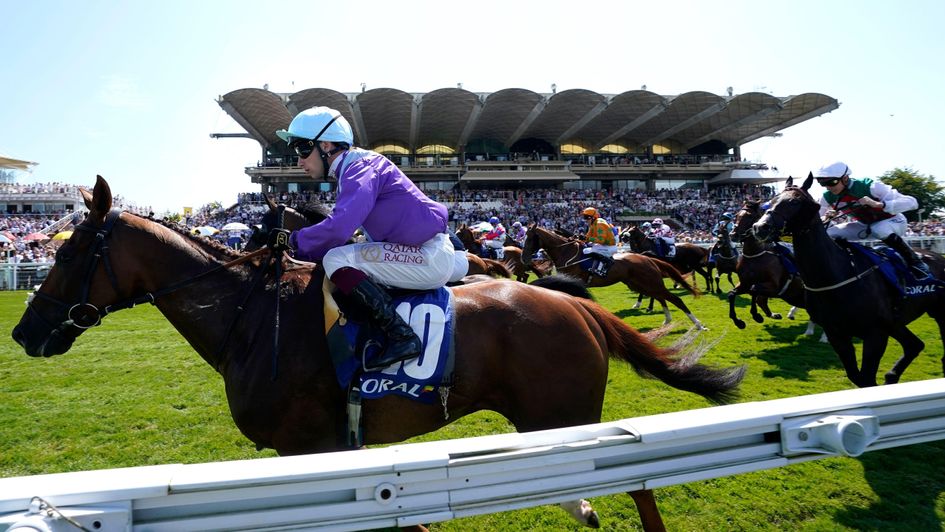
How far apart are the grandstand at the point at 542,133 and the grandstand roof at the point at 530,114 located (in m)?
0.11

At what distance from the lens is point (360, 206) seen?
244cm

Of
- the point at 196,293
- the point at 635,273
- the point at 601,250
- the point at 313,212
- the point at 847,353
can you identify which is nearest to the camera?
the point at 196,293

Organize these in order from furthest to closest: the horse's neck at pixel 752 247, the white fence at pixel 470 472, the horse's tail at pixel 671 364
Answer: the horse's neck at pixel 752 247 < the horse's tail at pixel 671 364 < the white fence at pixel 470 472

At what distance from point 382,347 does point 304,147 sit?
1249 millimetres

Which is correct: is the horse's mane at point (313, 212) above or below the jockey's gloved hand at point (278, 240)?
above

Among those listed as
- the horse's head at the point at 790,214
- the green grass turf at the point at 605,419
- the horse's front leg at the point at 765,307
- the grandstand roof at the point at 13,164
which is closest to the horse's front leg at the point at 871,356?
the green grass turf at the point at 605,419

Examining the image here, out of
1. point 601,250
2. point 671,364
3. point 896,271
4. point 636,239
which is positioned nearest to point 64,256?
point 671,364

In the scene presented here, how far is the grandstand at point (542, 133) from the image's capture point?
41281mm

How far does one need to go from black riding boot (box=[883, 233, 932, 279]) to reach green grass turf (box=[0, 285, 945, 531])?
147 cm

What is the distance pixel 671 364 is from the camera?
115 inches

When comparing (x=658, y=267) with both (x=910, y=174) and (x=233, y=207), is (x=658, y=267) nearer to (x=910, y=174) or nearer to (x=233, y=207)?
(x=233, y=207)

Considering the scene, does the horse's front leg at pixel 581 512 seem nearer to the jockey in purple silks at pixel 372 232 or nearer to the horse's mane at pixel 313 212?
the jockey in purple silks at pixel 372 232

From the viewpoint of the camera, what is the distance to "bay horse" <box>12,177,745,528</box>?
8.30 ft

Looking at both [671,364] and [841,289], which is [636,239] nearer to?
[841,289]
